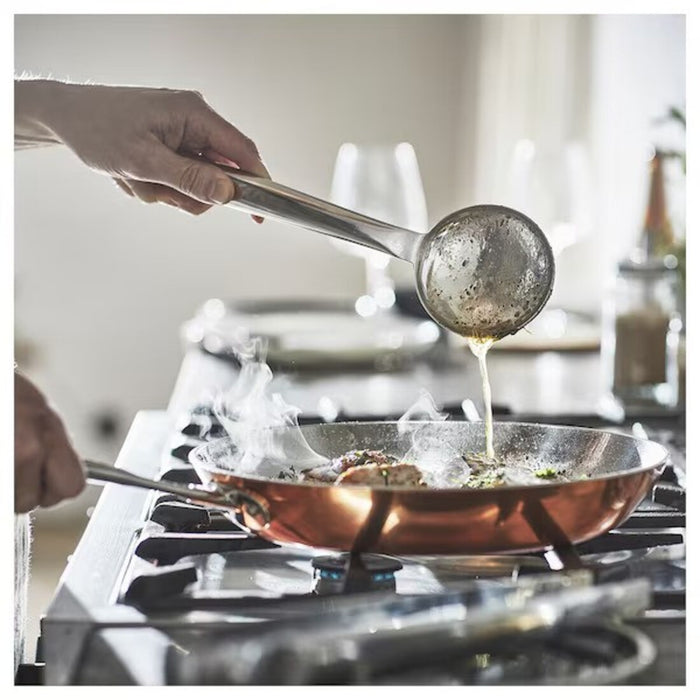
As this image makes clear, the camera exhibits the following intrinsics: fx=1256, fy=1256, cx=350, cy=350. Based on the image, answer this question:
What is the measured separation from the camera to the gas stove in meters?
0.60

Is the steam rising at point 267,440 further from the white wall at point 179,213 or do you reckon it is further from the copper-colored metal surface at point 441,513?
the white wall at point 179,213

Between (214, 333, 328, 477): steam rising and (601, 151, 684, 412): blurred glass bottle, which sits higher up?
(601, 151, 684, 412): blurred glass bottle

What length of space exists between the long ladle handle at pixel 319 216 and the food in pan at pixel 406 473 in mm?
149

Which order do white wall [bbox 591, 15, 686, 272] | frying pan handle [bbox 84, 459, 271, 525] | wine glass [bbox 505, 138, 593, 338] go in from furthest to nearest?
wine glass [bbox 505, 138, 593, 338] → white wall [bbox 591, 15, 686, 272] → frying pan handle [bbox 84, 459, 271, 525]

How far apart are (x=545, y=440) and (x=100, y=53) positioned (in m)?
3.64

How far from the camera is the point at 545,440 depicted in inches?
37.0

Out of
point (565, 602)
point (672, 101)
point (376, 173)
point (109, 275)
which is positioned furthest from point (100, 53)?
point (565, 602)

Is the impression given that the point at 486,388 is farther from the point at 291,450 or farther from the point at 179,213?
the point at 179,213

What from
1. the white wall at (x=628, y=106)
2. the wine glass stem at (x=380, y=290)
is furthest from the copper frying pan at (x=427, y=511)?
the wine glass stem at (x=380, y=290)

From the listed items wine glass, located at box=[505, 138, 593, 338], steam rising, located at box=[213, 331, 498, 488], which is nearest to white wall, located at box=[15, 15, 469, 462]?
wine glass, located at box=[505, 138, 593, 338]

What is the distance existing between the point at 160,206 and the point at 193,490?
11.9 ft

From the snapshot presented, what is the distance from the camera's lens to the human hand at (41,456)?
0.68m

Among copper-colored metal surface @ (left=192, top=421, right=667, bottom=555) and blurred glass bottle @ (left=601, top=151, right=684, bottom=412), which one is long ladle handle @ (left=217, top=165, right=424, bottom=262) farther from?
blurred glass bottle @ (left=601, top=151, right=684, bottom=412)

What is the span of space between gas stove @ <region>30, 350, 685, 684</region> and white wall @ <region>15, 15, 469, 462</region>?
349cm
